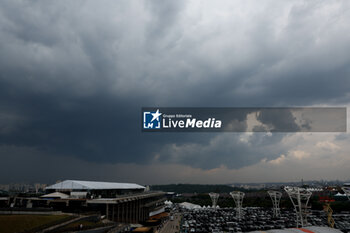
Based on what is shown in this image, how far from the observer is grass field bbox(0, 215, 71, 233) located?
3042cm

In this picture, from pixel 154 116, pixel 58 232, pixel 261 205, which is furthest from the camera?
pixel 261 205

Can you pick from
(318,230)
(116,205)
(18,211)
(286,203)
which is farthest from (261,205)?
(18,211)

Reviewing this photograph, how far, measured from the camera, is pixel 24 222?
3284cm

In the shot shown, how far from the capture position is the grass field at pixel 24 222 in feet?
99.8

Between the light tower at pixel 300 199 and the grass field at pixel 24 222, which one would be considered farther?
the light tower at pixel 300 199

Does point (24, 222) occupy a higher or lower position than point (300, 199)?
higher

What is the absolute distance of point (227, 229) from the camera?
199 ft

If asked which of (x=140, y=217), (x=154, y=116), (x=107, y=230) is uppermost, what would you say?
(x=154, y=116)

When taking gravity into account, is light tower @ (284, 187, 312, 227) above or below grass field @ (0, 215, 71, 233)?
below

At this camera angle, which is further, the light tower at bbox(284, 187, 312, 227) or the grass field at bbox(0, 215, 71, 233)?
the light tower at bbox(284, 187, 312, 227)

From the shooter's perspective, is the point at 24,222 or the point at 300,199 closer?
the point at 24,222

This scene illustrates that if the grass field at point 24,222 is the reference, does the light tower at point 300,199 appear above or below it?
below

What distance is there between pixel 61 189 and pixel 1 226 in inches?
1351

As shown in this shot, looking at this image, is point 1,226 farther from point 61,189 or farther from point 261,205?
point 261,205
